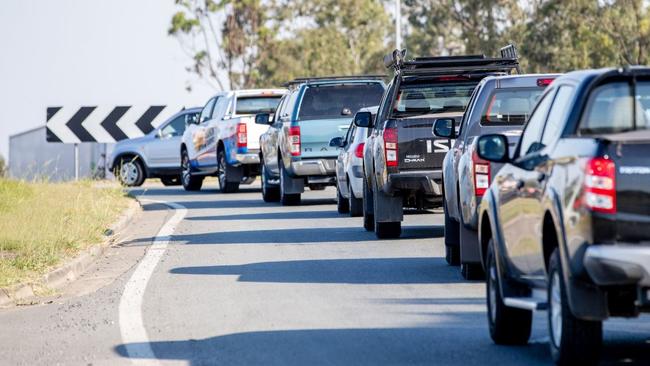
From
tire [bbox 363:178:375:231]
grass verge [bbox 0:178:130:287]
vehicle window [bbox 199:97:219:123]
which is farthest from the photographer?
vehicle window [bbox 199:97:219:123]

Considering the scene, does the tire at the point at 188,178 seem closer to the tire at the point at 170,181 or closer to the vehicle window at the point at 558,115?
the tire at the point at 170,181

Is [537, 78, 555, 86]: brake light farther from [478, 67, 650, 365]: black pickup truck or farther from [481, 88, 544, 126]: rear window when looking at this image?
[478, 67, 650, 365]: black pickup truck

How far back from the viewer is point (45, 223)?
19719 mm

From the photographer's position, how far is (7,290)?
1395 cm

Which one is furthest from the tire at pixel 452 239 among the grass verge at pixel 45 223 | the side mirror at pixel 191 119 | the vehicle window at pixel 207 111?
the side mirror at pixel 191 119

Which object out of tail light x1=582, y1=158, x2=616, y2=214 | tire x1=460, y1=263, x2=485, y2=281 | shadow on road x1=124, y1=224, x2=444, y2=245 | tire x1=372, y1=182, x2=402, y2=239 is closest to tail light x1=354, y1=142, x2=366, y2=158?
shadow on road x1=124, y1=224, x2=444, y2=245

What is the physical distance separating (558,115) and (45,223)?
11.5 metres

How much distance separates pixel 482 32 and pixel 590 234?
58873mm

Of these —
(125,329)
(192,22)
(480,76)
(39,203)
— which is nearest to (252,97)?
(39,203)

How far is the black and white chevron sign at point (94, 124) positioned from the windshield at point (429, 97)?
20014mm

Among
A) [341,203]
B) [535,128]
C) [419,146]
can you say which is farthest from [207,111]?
[535,128]

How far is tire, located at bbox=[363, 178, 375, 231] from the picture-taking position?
20.0 m

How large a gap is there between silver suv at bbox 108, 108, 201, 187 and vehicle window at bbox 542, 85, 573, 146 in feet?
93.5

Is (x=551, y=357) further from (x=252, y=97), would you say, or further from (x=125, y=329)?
(x=252, y=97)
